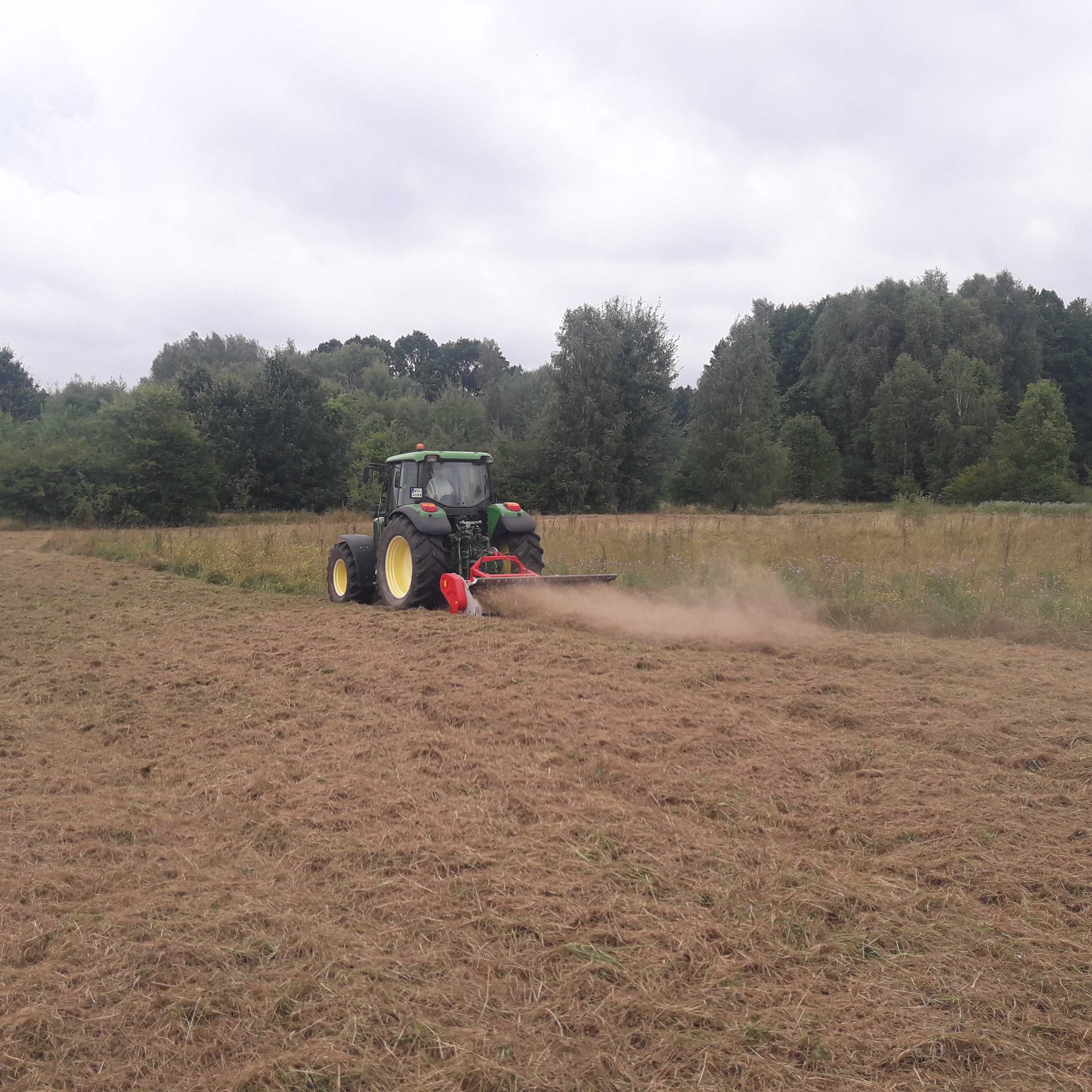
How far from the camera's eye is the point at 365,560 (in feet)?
32.7

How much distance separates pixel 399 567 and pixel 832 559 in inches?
211

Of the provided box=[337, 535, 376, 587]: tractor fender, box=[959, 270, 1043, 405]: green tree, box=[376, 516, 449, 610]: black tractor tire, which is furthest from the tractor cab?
box=[959, 270, 1043, 405]: green tree

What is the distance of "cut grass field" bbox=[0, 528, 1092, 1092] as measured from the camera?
2098 mm

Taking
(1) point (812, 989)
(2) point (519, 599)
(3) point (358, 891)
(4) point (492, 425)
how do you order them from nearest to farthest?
1. (1) point (812, 989)
2. (3) point (358, 891)
3. (2) point (519, 599)
4. (4) point (492, 425)

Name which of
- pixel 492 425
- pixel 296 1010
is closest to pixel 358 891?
pixel 296 1010

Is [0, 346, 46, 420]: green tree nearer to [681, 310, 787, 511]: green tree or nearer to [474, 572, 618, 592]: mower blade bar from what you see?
[681, 310, 787, 511]: green tree

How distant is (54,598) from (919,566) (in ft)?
33.4

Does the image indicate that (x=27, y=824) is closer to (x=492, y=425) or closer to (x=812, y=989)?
(x=812, y=989)

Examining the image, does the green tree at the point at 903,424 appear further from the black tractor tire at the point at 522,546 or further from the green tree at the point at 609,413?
the black tractor tire at the point at 522,546

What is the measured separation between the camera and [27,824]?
3561 millimetres

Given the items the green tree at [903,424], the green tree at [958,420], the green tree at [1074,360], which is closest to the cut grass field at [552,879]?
the green tree at [958,420]

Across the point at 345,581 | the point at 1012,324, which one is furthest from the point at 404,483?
the point at 1012,324

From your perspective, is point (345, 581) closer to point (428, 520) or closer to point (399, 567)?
point (399, 567)

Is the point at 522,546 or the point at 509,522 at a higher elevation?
the point at 509,522
